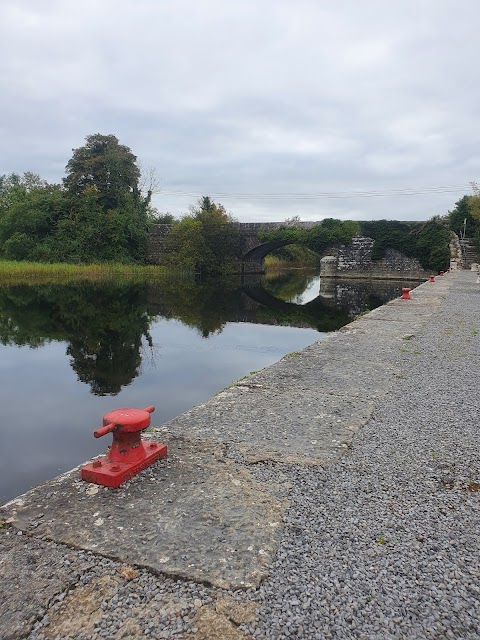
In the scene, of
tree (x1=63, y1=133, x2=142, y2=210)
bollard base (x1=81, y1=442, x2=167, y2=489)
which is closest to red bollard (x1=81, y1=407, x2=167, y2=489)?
bollard base (x1=81, y1=442, x2=167, y2=489)

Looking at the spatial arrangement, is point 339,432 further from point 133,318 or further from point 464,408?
point 133,318

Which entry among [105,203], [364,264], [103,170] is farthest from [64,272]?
[364,264]

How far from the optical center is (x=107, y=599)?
1.96 meters

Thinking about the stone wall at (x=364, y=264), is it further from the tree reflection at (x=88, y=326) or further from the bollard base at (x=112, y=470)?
the bollard base at (x=112, y=470)

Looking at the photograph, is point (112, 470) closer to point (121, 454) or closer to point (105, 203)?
point (121, 454)

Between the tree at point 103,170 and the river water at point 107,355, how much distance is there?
17.1 metres

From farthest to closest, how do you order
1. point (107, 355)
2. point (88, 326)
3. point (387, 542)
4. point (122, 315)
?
point (122, 315) < point (88, 326) < point (107, 355) < point (387, 542)

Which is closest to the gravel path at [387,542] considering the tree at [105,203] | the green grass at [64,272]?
the green grass at [64,272]

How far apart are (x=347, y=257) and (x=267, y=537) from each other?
38.8 metres

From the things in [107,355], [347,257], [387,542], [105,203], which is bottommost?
[107,355]

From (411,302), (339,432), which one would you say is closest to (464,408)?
(339,432)

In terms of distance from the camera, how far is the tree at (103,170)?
37.2m

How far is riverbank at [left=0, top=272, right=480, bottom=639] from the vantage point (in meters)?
1.88

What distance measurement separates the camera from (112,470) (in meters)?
2.89
